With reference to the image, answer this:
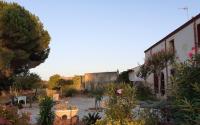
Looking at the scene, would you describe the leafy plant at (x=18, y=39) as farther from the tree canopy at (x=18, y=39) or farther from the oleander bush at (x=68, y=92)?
the oleander bush at (x=68, y=92)

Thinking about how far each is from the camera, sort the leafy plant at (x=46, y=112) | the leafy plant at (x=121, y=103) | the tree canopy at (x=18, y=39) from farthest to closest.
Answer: the tree canopy at (x=18, y=39), the leafy plant at (x=46, y=112), the leafy plant at (x=121, y=103)

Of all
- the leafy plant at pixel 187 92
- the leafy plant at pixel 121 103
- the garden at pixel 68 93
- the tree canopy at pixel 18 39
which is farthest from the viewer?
the tree canopy at pixel 18 39

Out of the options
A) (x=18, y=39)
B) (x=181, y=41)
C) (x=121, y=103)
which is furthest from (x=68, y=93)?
(x=121, y=103)

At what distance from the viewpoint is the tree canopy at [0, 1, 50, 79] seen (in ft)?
110

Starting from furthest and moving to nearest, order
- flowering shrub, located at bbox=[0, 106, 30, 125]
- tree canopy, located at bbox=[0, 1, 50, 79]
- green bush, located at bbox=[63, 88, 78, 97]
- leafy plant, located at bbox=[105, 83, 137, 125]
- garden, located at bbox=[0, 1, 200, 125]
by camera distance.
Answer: green bush, located at bbox=[63, 88, 78, 97] < tree canopy, located at bbox=[0, 1, 50, 79] < flowering shrub, located at bbox=[0, 106, 30, 125] < leafy plant, located at bbox=[105, 83, 137, 125] < garden, located at bbox=[0, 1, 200, 125]

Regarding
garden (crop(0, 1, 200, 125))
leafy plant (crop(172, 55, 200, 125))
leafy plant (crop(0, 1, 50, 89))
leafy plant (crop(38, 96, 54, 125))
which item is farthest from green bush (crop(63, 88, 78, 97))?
leafy plant (crop(172, 55, 200, 125))

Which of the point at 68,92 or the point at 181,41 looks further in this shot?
the point at 68,92

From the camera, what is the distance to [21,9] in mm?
36188

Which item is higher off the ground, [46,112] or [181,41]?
[181,41]

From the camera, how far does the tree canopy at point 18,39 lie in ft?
110

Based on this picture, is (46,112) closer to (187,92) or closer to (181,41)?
(187,92)

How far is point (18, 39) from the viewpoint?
34.0 meters

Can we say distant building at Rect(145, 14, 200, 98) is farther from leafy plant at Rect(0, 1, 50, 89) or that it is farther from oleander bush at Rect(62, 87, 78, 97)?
oleander bush at Rect(62, 87, 78, 97)

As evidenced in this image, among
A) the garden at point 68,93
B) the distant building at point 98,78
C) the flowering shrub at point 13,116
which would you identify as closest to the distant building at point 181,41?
the garden at point 68,93
